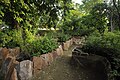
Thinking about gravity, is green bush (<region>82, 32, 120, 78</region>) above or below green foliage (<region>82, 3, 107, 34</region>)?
below

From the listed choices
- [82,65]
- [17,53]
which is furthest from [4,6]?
[82,65]

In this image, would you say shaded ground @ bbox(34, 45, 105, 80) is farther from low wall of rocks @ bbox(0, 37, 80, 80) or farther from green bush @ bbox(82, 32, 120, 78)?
green bush @ bbox(82, 32, 120, 78)

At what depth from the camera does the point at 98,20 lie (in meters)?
16.5

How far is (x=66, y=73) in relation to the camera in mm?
6613

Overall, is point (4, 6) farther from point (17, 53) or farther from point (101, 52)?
point (101, 52)

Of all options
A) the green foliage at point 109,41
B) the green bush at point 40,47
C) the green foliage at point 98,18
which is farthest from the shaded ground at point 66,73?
the green foliage at point 98,18

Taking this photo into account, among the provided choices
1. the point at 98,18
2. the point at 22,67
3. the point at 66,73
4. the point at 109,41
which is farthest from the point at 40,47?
the point at 98,18

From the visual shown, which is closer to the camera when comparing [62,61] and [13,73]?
[13,73]

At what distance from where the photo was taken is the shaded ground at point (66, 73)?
612 cm

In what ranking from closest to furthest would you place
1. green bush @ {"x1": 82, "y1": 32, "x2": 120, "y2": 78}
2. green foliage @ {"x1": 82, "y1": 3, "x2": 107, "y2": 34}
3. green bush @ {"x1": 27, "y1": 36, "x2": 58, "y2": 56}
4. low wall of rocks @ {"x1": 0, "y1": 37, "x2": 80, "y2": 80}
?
green bush @ {"x1": 82, "y1": 32, "x2": 120, "y2": 78}
low wall of rocks @ {"x1": 0, "y1": 37, "x2": 80, "y2": 80}
green bush @ {"x1": 27, "y1": 36, "x2": 58, "y2": 56}
green foliage @ {"x1": 82, "y1": 3, "x2": 107, "y2": 34}

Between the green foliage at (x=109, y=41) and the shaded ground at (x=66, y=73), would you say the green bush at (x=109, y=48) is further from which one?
the shaded ground at (x=66, y=73)

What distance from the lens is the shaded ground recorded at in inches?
241

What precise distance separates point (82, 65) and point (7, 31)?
13.0 feet

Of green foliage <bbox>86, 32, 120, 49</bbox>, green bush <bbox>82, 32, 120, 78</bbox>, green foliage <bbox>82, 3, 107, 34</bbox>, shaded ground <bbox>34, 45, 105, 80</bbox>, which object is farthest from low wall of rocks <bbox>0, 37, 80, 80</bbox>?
green foliage <bbox>82, 3, 107, 34</bbox>
